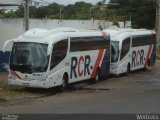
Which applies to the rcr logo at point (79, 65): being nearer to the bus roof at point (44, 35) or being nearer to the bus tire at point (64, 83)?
the bus tire at point (64, 83)

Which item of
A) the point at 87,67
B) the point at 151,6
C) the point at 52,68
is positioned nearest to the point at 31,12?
the point at 151,6

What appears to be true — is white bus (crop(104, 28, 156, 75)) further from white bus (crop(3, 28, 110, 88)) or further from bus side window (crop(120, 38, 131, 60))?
white bus (crop(3, 28, 110, 88))

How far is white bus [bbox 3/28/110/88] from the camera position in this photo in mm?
24688

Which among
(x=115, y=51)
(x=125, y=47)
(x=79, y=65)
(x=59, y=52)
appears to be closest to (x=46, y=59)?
(x=59, y=52)

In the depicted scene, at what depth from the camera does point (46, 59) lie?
81.1 ft

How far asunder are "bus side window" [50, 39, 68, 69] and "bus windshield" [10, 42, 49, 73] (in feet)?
1.53

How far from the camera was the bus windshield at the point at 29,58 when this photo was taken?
24.7 metres

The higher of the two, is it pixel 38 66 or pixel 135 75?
pixel 38 66

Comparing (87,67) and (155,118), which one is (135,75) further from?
(155,118)

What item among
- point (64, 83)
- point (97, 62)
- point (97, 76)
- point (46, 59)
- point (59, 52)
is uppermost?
point (59, 52)

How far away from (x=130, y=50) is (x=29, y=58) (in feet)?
41.5

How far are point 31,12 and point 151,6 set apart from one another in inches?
1071

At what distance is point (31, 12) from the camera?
64.8 m

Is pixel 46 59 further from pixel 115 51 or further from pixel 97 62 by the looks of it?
pixel 115 51
